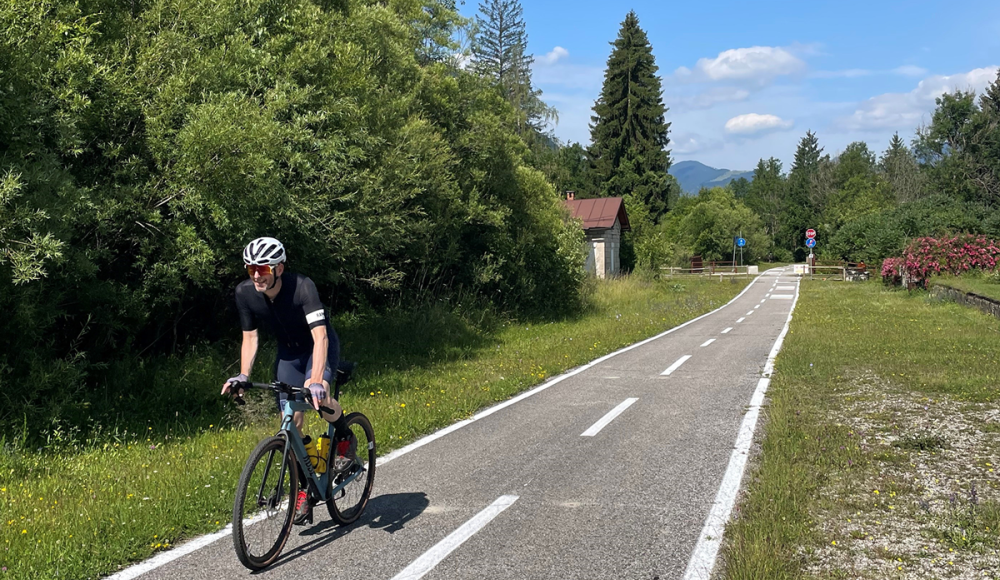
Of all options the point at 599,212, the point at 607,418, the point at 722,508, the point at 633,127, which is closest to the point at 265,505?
the point at 722,508

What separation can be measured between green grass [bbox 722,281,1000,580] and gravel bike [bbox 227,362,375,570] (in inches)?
105

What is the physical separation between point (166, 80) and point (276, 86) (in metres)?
1.47

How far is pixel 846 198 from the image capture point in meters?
93.8

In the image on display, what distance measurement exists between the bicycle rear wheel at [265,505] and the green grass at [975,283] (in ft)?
65.9

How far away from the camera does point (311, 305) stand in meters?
4.45

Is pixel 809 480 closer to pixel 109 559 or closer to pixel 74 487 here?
pixel 109 559

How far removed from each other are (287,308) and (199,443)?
370 centimetres

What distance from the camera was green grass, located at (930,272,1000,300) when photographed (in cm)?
2042

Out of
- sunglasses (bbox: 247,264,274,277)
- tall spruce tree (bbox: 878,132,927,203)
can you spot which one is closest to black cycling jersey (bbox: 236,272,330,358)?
sunglasses (bbox: 247,264,274,277)

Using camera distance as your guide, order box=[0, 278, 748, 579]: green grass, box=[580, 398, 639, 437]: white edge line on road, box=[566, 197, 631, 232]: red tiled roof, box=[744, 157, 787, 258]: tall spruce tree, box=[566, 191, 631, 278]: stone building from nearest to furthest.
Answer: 1. box=[0, 278, 748, 579]: green grass
2. box=[580, 398, 639, 437]: white edge line on road
3. box=[566, 191, 631, 278]: stone building
4. box=[566, 197, 631, 232]: red tiled roof
5. box=[744, 157, 787, 258]: tall spruce tree

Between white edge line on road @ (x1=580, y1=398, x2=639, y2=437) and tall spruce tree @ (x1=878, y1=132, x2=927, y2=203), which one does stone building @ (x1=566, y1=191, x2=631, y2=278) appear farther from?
→ tall spruce tree @ (x1=878, y1=132, x2=927, y2=203)

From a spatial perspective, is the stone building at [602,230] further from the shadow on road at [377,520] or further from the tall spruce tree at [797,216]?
the tall spruce tree at [797,216]

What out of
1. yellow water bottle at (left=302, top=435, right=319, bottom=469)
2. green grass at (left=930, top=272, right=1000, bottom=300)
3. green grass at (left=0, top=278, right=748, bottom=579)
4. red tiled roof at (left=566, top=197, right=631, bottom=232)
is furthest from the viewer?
red tiled roof at (left=566, top=197, right=631, bottom=232)

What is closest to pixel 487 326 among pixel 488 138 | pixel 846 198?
pixel 488 138
